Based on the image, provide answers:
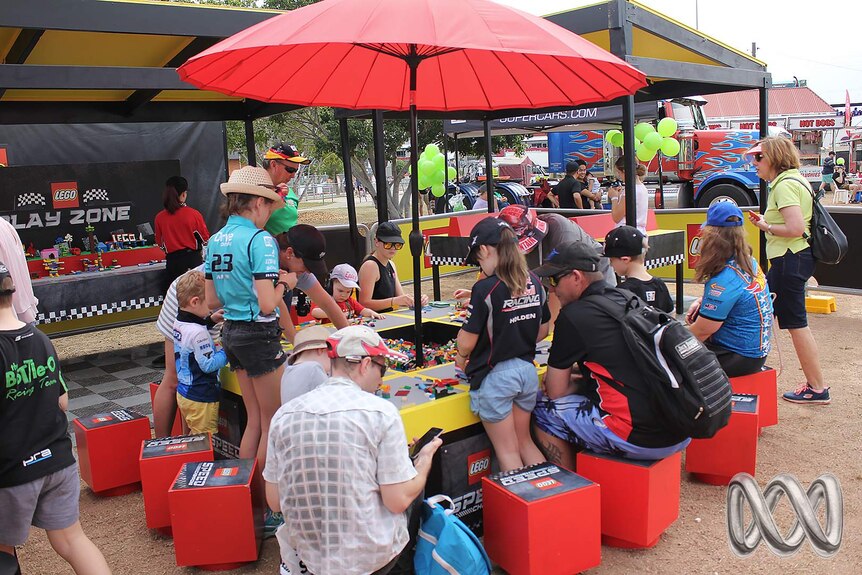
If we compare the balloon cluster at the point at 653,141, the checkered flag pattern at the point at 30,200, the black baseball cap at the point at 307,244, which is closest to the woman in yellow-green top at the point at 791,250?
the black baseball cap at the point at 307,244

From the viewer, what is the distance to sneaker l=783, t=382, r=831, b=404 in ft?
17.1

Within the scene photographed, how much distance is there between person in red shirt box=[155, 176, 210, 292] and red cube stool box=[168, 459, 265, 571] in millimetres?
4028

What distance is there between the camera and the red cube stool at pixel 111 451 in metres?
4.13

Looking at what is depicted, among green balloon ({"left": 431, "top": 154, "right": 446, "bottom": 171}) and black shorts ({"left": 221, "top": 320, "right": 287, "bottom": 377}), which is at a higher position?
green balloon ({"left": 431, "top": 154, "right": 446, "bottom": 171})

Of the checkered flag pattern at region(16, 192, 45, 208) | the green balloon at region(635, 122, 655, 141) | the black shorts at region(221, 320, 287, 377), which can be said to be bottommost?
the black shorts at region(221, 320, 287, 377)

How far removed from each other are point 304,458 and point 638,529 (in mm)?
1739

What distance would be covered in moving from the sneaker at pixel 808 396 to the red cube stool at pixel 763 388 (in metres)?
0.81

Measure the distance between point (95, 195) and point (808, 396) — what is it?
787 centimetres

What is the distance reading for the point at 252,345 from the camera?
11.4 feet

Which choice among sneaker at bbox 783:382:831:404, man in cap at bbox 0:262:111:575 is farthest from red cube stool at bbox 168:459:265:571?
sneaker at bbox 783:382:831:404

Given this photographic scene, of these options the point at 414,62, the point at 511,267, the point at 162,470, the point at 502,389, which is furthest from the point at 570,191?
the point at 162,470

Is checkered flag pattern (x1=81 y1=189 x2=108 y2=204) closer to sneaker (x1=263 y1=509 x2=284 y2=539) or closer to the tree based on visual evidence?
sneaker (x1=263 y1=509 x2=284 y2=539)

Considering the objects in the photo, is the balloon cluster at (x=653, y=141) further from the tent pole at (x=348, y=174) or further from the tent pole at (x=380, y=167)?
the tent pole at (x=380, y=167)

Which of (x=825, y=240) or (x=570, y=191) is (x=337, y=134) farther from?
(x=825, y=240)
